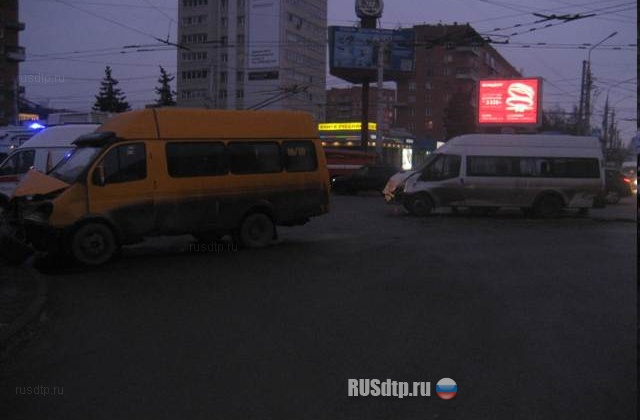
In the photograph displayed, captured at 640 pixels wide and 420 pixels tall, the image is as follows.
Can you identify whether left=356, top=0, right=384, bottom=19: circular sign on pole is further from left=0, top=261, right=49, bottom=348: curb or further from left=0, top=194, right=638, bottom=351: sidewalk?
left=0, top=261, right=49, bottom=348: curb

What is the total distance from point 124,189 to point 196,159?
59.3 inches

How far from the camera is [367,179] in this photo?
35.0 meters

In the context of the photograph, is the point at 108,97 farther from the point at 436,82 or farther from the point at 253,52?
the point at 436,82

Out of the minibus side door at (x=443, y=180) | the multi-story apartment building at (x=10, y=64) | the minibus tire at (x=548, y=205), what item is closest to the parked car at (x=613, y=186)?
the minibus tire at (x=548, y=205)

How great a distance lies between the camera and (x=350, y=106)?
472ft

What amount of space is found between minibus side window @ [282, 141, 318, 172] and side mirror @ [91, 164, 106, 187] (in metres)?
3.79

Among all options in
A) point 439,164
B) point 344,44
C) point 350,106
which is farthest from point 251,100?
point 439,164

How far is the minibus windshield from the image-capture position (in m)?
11.4

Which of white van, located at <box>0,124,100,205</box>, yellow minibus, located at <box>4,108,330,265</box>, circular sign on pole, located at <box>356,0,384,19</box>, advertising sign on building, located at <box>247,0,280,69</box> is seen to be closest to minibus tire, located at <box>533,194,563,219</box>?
yellow minibus, located at <box>4,108,330,265</box>

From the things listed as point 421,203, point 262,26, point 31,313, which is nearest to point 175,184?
point 31,313

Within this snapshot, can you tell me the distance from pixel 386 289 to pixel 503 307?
170cm

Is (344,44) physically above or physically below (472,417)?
above

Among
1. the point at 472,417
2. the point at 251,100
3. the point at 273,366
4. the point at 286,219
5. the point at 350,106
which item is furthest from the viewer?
the point at 350,106

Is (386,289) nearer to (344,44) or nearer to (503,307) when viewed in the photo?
(503,307)
